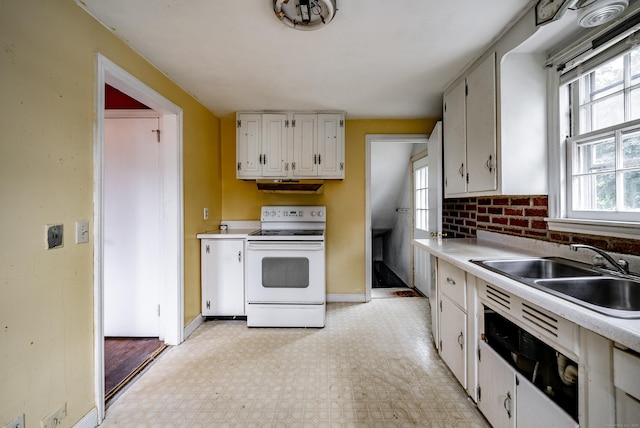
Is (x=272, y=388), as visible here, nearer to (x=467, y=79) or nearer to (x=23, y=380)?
(x=23, y=380)

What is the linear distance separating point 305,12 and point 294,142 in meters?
1.58

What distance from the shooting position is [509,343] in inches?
48.8

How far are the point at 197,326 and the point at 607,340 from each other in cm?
290

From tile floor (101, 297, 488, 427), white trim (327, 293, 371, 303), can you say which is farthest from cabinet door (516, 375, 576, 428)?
white trim (327, 293, 371, 303)

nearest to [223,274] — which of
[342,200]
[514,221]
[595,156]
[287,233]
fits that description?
[287,233]

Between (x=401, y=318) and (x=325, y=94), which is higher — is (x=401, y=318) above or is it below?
below

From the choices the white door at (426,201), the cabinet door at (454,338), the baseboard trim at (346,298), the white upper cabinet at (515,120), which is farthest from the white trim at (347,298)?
the white upper cabinet at (515,120)

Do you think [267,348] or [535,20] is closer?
[535,20]

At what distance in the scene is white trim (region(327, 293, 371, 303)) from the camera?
3304 millimetres

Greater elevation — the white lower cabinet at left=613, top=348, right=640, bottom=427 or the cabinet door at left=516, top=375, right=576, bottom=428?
the white lower cabinet at left=613, top=348, right=640, bottom=427

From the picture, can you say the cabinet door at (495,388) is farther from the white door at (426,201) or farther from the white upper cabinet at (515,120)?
Result: the white door at (426,201)

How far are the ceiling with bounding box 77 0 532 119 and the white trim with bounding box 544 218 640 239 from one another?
1.21 metres

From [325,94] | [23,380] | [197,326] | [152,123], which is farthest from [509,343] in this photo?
[152,123]

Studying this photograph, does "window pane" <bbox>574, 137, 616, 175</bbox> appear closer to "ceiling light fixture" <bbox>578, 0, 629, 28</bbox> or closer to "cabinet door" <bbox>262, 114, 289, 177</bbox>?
"ceiling light fixture" <bbox>578, 0, 629, 28</bbox>
